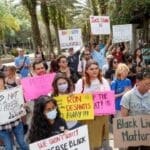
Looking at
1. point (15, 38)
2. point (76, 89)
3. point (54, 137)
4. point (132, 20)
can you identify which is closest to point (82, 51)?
point (76, 89)

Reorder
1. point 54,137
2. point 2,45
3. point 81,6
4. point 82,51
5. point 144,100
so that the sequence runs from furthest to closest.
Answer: point 2,45 → point 81,6 → point 82,51 → point 144,100 → point 54,137

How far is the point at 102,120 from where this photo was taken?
22.4 ft

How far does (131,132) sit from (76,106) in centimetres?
88

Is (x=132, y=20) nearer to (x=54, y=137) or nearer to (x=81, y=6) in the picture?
(x=54, y=137)

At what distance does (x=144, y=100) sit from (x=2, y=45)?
60.8 m

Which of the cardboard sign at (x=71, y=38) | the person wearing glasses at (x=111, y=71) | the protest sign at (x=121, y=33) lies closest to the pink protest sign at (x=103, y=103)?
the person wearing glasses at (x=111, y=71)

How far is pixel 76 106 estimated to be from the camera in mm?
6473

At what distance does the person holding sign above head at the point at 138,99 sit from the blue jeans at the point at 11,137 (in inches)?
73.6

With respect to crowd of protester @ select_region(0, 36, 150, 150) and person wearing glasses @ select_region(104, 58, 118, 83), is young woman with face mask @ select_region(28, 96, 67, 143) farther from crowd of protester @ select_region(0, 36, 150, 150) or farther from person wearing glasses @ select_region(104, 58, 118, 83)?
person wearing glasses @ select_region(104, 58, 118, 83)

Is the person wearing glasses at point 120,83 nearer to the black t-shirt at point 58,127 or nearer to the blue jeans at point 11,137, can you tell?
the blue jeans at point 11,137

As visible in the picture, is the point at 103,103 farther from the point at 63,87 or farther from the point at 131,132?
the point at 131,132

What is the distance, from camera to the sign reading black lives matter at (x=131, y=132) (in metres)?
5.89

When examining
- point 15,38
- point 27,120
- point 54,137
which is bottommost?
point 15,38

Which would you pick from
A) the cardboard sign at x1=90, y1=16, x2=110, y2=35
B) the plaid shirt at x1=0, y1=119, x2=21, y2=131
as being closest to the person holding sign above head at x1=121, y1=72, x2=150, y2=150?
the plaid shirt at x1=0, y1=119, x2=21, y2=131
